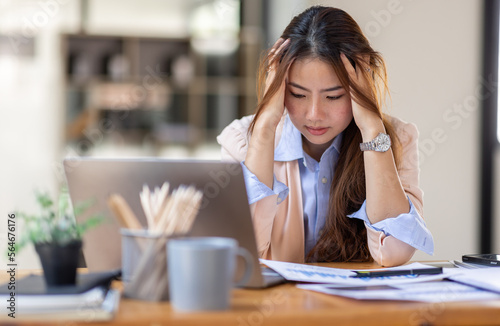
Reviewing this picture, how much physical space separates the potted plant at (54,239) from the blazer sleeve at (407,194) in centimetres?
74

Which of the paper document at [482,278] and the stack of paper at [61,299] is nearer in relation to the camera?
the stack of paper at [61,299]

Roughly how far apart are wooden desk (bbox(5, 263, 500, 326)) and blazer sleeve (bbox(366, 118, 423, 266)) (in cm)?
51

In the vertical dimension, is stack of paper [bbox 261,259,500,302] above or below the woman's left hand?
below

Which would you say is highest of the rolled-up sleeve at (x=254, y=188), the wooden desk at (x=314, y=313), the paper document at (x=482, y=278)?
the rolled-up sleeve at (x=254, y=188)

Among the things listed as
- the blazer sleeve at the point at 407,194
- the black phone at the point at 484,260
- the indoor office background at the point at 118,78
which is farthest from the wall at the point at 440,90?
the black phone at the point at 484,260

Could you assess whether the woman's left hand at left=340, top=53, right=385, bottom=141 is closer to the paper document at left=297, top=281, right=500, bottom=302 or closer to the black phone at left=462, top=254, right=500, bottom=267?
the black phone at left=462, top=254, right=500, bottom=267

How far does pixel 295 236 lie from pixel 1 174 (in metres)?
3.61

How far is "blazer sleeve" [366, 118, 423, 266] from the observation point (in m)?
1.39

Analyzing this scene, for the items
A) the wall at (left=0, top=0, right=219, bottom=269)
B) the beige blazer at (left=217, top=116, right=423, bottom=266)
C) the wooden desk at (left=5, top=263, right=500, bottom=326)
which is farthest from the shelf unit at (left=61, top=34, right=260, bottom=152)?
the wooden desk at (left=5, top=263, right=500, bottom=326)

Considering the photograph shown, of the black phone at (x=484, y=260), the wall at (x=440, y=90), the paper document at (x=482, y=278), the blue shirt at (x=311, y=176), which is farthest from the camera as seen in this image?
the wall at (x=440, y=90)

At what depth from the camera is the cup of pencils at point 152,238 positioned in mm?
837

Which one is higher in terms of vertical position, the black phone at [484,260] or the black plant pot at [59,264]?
the black plant pot at [59,264]

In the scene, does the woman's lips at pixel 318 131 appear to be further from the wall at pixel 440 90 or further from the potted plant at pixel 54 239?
the wall at pixel 440 90

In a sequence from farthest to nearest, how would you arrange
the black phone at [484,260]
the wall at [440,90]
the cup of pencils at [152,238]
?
the wall at [440,90] → the black phone at [484,260] → the cup of pencils at [152,238]
